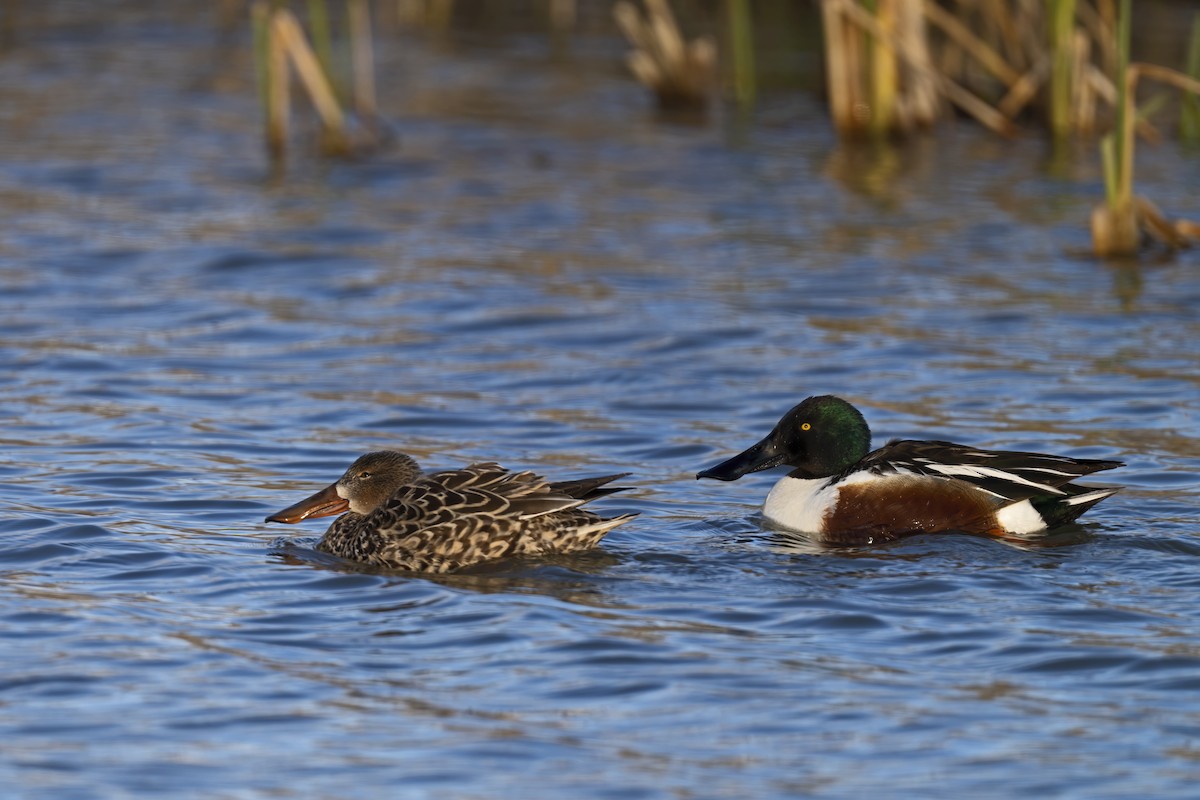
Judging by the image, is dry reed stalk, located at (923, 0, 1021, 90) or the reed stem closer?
the reed stem

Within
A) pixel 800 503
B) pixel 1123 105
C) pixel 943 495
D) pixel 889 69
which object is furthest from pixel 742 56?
pixel 943 495

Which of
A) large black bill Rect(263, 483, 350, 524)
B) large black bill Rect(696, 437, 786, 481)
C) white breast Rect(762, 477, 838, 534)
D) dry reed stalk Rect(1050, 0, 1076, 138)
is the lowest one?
white breast Rect(762, 477, 838, 534)

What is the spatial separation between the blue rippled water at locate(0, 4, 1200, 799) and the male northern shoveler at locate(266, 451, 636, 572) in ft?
0.37

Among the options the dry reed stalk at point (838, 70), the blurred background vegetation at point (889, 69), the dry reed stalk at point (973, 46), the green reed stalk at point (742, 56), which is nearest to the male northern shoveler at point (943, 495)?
the blurred background vegetation at point (889, 69)

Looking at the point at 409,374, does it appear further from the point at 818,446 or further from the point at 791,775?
the point at 791,775

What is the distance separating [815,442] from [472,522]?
1.72 m

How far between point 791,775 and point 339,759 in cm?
123

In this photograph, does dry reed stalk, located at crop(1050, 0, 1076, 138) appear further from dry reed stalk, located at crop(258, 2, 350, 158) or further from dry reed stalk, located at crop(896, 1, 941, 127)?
dry reed stalk, located at crop(258, 2, 350, 158)

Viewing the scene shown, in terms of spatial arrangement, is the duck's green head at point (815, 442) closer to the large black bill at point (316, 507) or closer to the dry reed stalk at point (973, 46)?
the large black bill at point (316, 507)

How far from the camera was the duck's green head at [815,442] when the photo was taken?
8.32 metres

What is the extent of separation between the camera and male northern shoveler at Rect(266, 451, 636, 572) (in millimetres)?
7355

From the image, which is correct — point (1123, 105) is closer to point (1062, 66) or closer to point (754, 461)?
point (1062, 66)

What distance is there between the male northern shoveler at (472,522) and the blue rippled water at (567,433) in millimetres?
114

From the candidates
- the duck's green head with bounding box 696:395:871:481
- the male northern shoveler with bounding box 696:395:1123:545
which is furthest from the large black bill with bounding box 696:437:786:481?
the male northern shoveler with bounding box 696:395:1123:545
